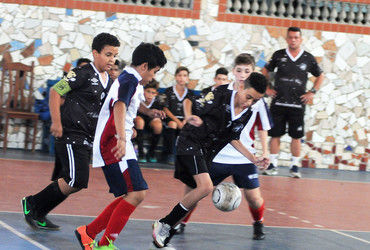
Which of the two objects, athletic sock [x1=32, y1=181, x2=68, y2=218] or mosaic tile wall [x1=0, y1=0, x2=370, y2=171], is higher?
mosaic tile wall [x1=0, y1=0, x2=370, y2=171]

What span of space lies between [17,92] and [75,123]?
7.34m

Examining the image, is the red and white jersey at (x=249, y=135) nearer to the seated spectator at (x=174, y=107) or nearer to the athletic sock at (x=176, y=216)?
the athletic sock at (x=176, y=216)

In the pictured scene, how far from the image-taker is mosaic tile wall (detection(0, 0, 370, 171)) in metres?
15.5

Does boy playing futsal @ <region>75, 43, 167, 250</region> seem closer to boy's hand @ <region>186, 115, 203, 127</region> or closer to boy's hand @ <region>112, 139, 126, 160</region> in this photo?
boy's hand @ <region>112, 139, 126, 160</region>

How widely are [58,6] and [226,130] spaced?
854 centimetres

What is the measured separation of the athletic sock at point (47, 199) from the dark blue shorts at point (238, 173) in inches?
68.0

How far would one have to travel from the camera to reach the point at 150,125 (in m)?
15.1

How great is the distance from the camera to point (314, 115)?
1709cm

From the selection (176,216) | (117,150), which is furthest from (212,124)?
(117,150)

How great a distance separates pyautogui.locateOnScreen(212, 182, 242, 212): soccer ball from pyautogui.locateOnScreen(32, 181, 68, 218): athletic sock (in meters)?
1.56

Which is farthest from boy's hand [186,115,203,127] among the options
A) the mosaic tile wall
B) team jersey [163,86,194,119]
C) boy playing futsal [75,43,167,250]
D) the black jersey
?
the mosaic tile wall

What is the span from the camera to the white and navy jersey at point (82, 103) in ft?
26.5

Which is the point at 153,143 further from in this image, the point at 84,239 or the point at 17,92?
the point at 84,239

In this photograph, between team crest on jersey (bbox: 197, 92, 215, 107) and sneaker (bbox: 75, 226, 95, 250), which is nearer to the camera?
sneaker (bbox: 75, 226, 95, 250)
